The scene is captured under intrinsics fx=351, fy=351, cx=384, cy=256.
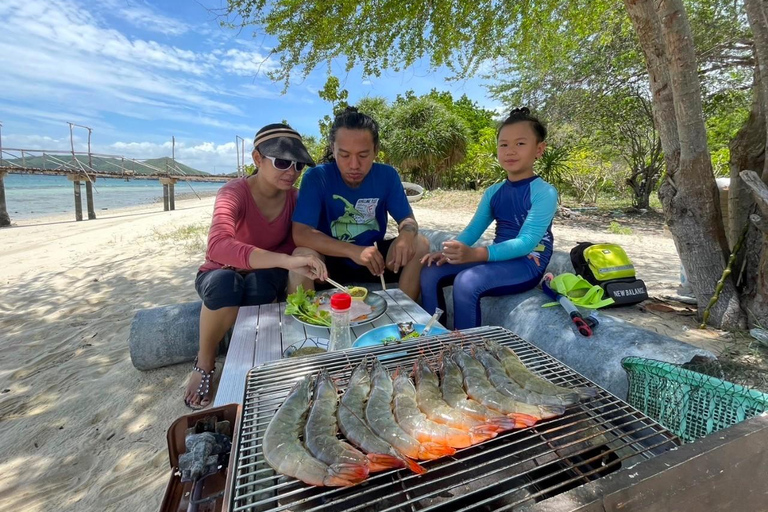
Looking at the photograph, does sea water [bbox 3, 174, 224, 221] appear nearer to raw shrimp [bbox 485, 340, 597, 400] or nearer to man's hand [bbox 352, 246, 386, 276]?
man's hand [bbox 352, 246, 386, 276]

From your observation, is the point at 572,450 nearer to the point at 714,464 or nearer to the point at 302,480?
the point at 714,464

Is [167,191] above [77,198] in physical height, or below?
above

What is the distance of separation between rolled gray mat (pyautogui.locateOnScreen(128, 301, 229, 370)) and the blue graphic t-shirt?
1.38 m

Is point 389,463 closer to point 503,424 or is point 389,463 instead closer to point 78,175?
point 503,424

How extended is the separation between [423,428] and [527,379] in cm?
52

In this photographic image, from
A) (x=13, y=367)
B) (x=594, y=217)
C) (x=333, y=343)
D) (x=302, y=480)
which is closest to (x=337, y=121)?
Result: (x=333, y=343)

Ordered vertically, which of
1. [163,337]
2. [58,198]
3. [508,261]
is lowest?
[58,198]

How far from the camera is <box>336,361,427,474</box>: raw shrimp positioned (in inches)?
41.4

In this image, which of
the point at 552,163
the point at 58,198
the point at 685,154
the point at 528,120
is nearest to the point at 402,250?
the point at 528,120

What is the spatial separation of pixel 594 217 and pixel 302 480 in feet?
42.5

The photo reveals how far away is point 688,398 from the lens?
1.63 m

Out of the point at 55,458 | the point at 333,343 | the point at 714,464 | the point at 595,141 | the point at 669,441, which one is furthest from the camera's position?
the point at 595,141

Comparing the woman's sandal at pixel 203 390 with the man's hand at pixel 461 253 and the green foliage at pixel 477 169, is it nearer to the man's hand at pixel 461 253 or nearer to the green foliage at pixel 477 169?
the man's hand at pixel 461 253

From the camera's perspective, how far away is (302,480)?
→ 101 cm
